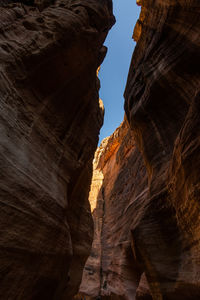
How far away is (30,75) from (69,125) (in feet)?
8.23

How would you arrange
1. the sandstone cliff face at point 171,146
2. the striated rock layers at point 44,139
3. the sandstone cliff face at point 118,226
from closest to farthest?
the striated rock layers at point 44,139
the sandstone cliff face at point 171,146
the sandstone cliff face at point 118,226

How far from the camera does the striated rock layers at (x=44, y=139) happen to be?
12.7 ft

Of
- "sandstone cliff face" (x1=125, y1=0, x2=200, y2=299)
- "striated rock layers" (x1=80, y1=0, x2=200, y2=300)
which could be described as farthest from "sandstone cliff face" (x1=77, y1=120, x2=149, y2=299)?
"sandstone cliff face" (x1=125, y1=0, x2=200, y2=299)

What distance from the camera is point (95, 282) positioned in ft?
58.2

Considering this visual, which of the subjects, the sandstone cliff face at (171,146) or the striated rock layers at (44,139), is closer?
the striated rock layers at (44,139)

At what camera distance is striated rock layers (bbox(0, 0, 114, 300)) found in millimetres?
3885

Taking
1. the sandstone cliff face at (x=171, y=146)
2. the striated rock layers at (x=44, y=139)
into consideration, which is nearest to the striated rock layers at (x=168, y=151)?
the sandstone cliff face at (x=171, y=146)

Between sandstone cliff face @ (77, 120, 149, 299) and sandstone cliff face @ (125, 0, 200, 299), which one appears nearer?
sandstone cliff face @ (125, 0, 200, 299)

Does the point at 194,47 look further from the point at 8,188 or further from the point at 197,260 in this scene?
the point at 8,188

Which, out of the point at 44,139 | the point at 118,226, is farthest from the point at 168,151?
the point at 118,226

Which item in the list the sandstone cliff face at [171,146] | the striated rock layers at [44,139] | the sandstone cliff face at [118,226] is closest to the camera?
the striated rock layers at [44,139]

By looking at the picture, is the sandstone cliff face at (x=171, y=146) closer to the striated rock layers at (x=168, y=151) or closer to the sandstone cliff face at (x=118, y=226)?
the striated rock layers at (x=168, y=151)

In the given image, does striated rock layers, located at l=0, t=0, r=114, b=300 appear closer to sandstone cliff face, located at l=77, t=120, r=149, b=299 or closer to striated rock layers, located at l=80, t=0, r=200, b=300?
striated rock layers, located at l=80, t=0, r=200, b=300

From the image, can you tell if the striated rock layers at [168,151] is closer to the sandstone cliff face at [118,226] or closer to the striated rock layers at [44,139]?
the sandstone cliff face at [118,226]
